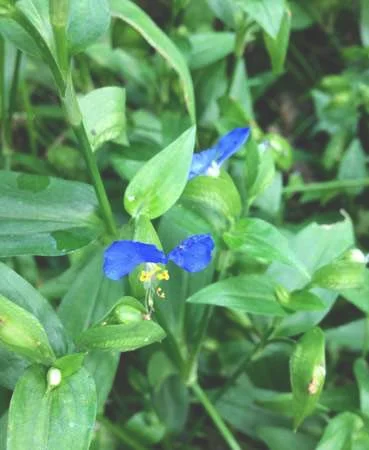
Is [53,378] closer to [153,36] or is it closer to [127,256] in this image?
[127,256]

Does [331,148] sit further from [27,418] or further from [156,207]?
[27,418]

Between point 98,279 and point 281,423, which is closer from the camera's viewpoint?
point 98,279

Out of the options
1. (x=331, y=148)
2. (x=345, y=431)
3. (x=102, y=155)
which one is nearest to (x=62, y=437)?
(x=345, y=431)

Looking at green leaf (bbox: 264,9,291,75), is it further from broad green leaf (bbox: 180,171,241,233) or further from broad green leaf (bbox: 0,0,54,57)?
broad green leaf (bbox: 0,0,54,57)

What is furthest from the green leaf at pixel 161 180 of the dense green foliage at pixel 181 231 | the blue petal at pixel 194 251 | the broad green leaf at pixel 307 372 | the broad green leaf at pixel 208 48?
the broad green leaf at pixel 208 48

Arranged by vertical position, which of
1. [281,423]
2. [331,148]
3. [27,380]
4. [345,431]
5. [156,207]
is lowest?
[281,423]

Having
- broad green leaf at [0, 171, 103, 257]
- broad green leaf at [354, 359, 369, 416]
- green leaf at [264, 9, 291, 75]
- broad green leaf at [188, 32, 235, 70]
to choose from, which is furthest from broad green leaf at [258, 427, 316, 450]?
broad green leaf at [188, 32, 235, 70]

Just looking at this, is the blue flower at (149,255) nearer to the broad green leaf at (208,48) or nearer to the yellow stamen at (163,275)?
the yellow stamen at (163,275)
